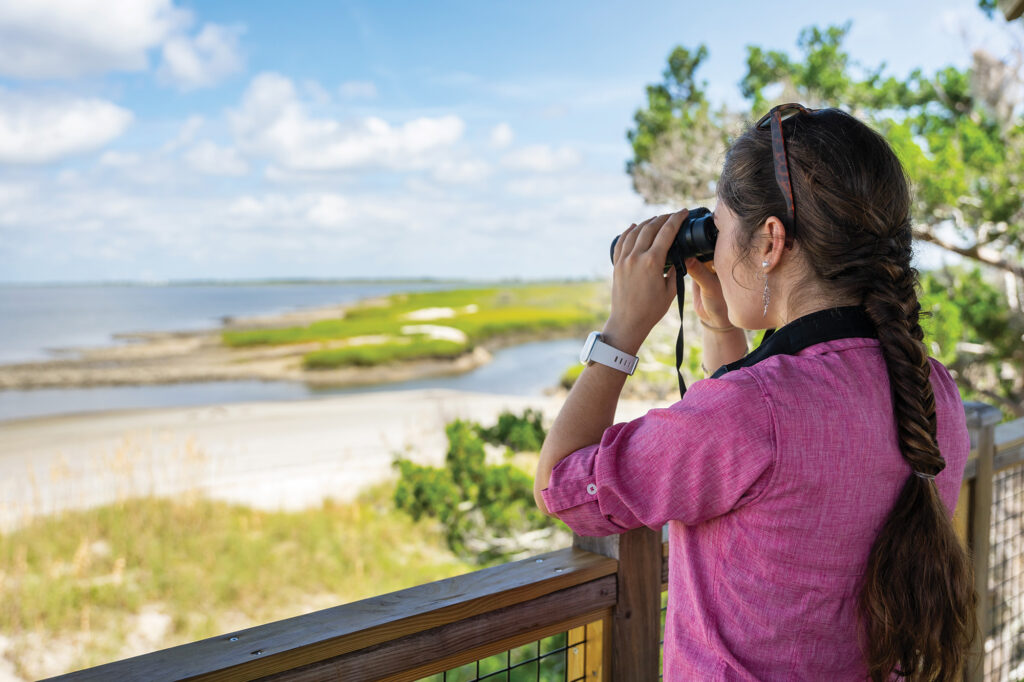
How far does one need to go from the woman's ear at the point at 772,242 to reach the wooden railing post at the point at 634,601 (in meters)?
0.53

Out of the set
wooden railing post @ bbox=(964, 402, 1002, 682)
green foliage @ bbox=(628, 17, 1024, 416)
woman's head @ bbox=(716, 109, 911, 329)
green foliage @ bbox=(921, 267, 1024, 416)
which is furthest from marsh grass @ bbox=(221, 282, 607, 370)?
woman's head @ bbox=(716, 109, 911, 329)

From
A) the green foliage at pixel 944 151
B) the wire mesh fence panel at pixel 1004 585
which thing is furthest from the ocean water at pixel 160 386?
the wire mesh fence panel at pixel 1004 585

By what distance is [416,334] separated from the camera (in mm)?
28422

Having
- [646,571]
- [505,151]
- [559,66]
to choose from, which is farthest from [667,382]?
[505,151]

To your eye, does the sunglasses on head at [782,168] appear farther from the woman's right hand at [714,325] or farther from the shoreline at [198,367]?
the shoreline at [198,367]

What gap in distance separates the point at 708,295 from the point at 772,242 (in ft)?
0.88

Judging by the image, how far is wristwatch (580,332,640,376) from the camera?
34.2 inches

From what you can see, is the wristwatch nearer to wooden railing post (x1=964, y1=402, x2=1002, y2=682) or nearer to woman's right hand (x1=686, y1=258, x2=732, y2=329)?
woman's right hand (x1=686, y1=258, x2=732, y2=329)

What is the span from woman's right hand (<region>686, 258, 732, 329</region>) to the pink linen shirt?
0.92ft

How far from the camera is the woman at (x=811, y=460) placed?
0.71m

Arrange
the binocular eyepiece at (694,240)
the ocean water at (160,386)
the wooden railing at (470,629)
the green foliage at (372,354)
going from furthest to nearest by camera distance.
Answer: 1. the green foliage at (372,354)
2. the ocean water at (160,386)
3. the binocular eyepiece at (694,240)
4. the wooden railing at (470,629)

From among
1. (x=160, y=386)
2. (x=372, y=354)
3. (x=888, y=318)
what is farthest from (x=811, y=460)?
(x=372, y=354)

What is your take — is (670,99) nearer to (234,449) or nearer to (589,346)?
(234,449)

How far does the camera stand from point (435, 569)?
616 cm
